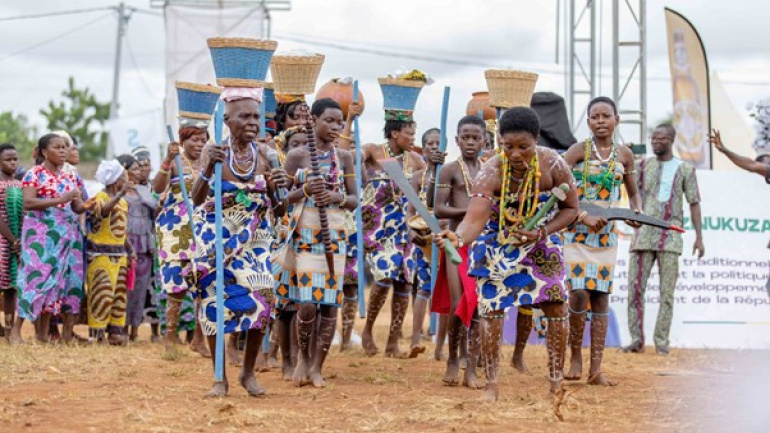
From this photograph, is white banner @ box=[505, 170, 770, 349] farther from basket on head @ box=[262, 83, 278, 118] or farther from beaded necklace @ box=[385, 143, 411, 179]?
basket on head @ box=[262, 83, 278, 118]

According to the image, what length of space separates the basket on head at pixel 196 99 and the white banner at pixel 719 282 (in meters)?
5.61

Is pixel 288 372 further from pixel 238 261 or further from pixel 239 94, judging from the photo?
pixel 239 94

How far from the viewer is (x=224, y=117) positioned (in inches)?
308

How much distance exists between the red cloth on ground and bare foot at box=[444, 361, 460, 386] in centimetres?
38

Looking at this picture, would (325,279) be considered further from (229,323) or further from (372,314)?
(372,314)

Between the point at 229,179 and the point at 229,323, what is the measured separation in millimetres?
913

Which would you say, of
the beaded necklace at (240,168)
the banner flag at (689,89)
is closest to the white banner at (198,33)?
the banner flag at (689,89)

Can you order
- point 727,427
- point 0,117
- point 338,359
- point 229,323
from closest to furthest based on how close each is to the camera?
point 727,427 < point 229,323 < point 338,359 < point 0,117

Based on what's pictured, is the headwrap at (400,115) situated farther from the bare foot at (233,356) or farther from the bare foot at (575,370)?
the bare foot at (575,370)

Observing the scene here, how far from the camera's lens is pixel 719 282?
1393 cm

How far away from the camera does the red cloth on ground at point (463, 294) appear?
8.91m

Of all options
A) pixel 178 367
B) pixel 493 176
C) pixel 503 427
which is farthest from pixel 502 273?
pixel 178 367

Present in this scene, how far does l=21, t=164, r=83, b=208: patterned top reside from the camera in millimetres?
11578

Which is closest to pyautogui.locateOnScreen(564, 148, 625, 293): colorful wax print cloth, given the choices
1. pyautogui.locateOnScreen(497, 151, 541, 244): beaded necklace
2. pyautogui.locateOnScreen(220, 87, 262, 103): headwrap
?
pyautogui.locateOnScreen(497, 151, 541, 244): beaded necklace
